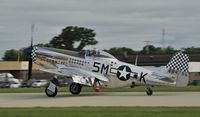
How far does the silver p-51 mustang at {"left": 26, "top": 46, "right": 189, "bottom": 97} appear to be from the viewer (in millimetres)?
30391

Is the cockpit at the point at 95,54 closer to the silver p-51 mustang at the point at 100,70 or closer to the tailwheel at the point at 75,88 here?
the silver p-51 mustang at the point at 100,70

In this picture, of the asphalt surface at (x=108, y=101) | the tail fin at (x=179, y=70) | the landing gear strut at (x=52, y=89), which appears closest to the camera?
the asphalt surface at (x=108, y=101)

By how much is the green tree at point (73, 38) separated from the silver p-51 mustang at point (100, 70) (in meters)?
98.9

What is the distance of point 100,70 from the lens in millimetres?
31906

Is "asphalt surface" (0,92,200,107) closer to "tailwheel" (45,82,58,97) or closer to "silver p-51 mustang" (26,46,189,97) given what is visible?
"tailwheel" (45,82,58,97)

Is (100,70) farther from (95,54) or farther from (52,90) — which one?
(52,90)

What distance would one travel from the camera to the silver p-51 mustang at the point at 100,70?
3039 centimetres

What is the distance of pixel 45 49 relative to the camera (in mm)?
33500

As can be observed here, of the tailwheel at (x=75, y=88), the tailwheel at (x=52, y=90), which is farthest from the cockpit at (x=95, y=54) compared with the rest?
the tailwheel at (x=52, y=90)

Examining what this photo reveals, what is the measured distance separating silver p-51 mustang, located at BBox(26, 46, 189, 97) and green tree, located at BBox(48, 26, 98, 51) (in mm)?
98908

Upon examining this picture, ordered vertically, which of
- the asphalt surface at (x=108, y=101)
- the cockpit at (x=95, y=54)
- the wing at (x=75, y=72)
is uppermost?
the cockpit at (x=95, y=54)
